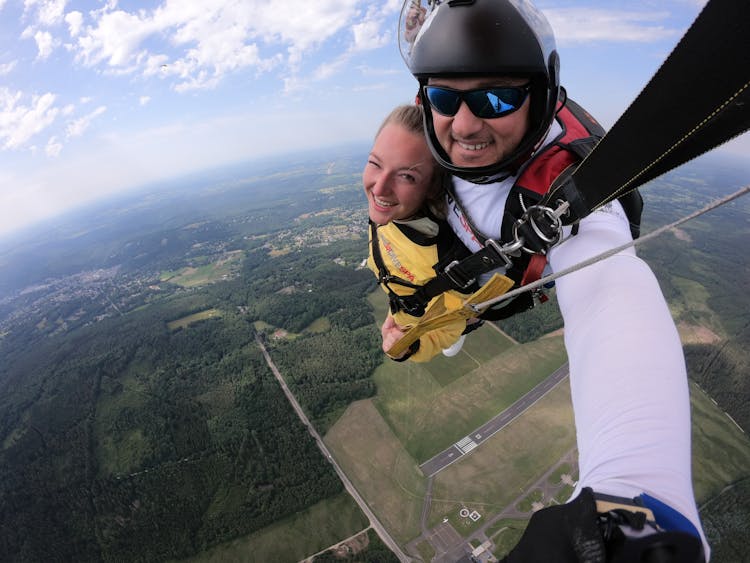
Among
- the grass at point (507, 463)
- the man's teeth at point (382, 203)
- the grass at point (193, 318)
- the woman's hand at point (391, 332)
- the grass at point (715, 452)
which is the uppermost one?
the man's teeth at point (382, 203)

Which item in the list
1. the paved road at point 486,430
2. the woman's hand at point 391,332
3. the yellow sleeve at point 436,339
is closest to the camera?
the yellow sleeve at point 436,339

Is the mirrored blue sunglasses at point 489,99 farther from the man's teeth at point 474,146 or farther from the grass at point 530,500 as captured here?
the grass at point 530,500

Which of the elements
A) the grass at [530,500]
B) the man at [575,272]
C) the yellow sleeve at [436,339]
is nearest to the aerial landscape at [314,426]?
the grass at [530,500]

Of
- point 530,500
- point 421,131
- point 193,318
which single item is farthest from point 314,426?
point 193,318

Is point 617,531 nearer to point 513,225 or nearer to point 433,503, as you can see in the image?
point 513,225

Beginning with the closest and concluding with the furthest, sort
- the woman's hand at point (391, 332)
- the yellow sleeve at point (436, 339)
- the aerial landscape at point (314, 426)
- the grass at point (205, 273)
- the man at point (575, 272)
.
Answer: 1. the man at point (575, 272)
2. the yellow sleeve at point (436, 339)
3. the woman's hand at point (391, 332)
4. the aerial landscape at point (314, 426)
5. the grass at point (205, 273)

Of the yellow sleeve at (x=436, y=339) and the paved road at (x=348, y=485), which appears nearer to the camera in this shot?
the yellow sleeve at (x=436, y=339)
